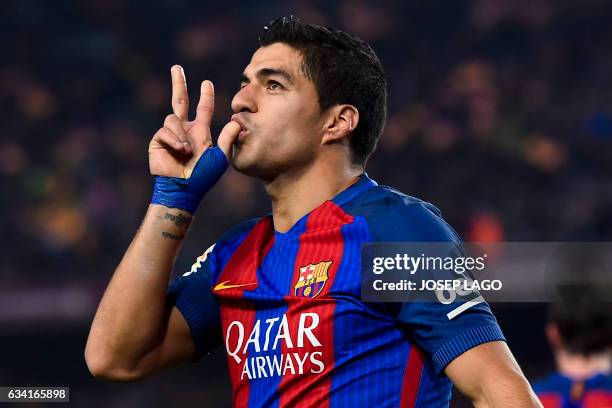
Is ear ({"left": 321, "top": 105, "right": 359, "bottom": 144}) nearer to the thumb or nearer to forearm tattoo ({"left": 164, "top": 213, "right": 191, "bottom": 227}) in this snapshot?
the thumb

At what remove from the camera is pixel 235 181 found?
28.4 feet

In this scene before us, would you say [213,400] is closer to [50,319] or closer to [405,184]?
[50,319]

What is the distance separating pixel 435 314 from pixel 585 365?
114 cm

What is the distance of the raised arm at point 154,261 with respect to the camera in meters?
3.03

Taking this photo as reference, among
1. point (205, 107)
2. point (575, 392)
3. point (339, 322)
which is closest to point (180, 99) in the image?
point (205, 107)

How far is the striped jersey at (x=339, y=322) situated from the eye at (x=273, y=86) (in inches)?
15.6

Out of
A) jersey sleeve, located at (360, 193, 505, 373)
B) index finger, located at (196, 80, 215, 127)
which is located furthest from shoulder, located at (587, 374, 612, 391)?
index finger, located at (196, 80, 215, 127)

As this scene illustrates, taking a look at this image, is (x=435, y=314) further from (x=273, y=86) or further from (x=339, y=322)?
(x=273, y=86)

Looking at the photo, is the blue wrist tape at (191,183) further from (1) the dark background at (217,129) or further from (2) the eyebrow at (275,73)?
(1) the dark background at (217,129)

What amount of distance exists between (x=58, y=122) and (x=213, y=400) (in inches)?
126

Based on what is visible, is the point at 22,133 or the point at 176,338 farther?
the point at 22,133

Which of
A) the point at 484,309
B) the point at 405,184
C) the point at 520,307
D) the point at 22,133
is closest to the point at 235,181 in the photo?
the point at 405,184

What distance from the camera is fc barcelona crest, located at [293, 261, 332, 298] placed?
2.87 m

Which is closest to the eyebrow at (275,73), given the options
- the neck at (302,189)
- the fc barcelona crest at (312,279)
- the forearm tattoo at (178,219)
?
the neck at (302,189)
